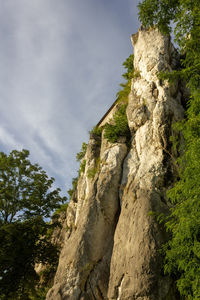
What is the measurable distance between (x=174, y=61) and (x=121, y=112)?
14.3ft

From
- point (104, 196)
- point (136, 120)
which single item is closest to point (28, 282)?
point (104, 196)

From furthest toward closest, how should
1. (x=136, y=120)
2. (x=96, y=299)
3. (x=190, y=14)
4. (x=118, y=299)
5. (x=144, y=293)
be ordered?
(x=136, y=120)
(x=190, y=14)
(x=96, y=299)
(x=118, y=299)
(x=144, y=293)

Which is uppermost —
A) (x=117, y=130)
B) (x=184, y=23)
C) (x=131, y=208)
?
(x=184, y=23)

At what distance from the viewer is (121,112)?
561 inches

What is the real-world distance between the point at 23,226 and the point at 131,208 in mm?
8845

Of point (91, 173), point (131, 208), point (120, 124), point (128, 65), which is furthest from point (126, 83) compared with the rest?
point (131, 208)

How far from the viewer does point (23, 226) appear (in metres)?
15.2

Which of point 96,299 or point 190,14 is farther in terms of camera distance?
point 190,14

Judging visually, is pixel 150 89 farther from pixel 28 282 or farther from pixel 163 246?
pixel 28 282

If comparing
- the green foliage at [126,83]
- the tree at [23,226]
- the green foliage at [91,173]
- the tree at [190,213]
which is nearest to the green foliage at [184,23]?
the tree at [190,213]

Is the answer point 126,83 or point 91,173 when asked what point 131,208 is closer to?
point 91,173

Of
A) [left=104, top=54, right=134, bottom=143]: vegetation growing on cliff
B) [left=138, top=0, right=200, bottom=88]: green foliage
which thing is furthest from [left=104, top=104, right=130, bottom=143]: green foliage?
[left=138, top=0, right=200, bottom=88]: green foliage

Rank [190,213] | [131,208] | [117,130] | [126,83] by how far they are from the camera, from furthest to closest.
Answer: [126,83] < [117,130] < [131,208] < [190,213]

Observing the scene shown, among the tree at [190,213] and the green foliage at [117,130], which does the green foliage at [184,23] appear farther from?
the green foliage at [117,130]
